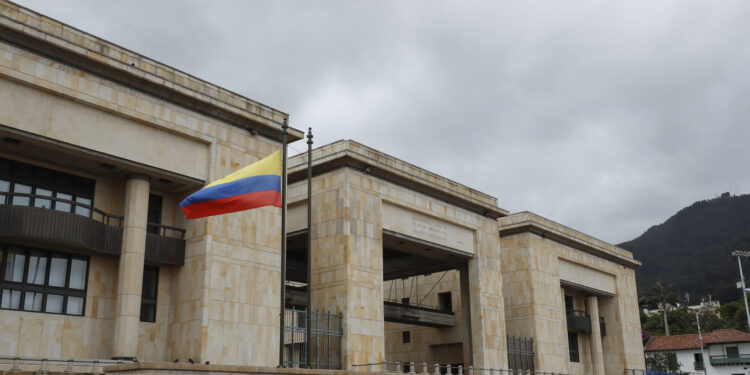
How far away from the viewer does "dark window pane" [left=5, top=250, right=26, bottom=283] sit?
23.6 m

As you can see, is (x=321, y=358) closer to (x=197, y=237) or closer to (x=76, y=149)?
(x=197, y=237)

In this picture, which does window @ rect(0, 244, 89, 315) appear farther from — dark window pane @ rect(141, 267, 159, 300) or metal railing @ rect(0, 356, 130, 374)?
metal railing @ rect(0, 356, 130, 374)

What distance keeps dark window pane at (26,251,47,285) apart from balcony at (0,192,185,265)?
19.7 inches

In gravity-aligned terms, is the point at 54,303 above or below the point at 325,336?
above

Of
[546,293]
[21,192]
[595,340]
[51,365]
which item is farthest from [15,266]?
[595,340]

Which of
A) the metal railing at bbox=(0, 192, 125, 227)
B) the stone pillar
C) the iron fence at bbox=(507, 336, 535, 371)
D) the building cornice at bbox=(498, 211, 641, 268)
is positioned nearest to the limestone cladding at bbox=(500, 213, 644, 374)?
the building cornice at bbox=(498, 211, 641, 268)

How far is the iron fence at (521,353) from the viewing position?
144 feet

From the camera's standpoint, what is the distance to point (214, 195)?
2153 cm

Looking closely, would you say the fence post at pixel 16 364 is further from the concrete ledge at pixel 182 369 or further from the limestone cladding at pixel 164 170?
the concrete ledge at pixel 182 369

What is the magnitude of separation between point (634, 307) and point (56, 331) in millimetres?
50460

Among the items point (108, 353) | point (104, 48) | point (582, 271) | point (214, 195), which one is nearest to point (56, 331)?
point (108, 353)

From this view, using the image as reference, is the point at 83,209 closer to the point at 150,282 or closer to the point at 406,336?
the point at 150,282

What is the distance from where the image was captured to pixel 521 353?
44.7 metres

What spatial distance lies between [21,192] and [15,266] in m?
2.67
